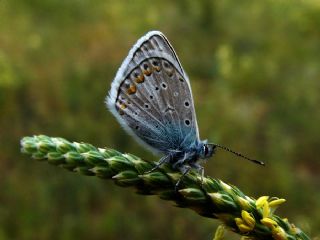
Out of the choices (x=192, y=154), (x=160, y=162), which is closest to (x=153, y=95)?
(x=192, y=154)

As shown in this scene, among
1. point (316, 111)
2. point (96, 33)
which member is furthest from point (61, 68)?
point (316, 111)

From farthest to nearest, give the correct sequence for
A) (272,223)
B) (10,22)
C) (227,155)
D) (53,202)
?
(10,22) < (227,155) < (53,202) < (272,223)

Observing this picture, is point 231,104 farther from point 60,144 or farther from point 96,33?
point 60,144

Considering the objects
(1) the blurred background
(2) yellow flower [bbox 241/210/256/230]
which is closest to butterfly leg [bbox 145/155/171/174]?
(2) yellow flower [bbox 241/210/256/230]

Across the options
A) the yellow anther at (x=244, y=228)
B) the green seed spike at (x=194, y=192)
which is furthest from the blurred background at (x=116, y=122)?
the yellow anther at (x=244, y=228)

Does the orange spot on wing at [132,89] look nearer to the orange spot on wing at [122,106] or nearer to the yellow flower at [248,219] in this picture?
the orange spot on wing at [122,106]

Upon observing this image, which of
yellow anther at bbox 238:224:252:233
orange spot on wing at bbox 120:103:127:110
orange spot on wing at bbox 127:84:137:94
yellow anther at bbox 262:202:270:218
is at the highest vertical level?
orange spot on wing at bbox 127:84:137:94

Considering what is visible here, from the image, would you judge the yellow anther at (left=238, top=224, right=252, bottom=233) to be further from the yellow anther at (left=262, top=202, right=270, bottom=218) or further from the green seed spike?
the yellow anther at (left=262, top=202, right=270, bottom=218)

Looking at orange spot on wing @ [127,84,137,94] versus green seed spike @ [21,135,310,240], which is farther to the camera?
orange spot on wing @ [127,84,137,94]
